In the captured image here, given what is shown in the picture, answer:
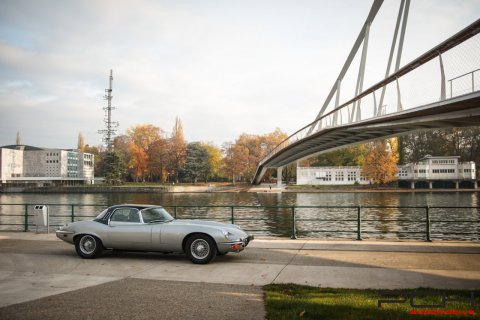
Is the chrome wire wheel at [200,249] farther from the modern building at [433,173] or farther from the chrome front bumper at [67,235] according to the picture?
the modern building at [433,173]

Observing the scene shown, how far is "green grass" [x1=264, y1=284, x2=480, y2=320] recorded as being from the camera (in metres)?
4.84

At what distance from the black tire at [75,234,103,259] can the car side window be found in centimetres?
62

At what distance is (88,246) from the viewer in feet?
30.1

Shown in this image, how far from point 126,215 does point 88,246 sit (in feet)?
3.65

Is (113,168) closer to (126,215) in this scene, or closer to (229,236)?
(126,215)

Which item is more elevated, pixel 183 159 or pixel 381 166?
pixel 183 159

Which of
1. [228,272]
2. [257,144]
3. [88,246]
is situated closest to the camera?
[228,272]

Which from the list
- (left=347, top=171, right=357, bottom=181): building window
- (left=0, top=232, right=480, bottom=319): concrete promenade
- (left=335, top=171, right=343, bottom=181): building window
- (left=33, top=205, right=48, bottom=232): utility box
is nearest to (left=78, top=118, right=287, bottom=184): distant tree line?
(left=335, top=171, right=343, bottom=181): building window

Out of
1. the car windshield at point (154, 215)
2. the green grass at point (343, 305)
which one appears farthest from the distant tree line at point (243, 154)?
the green grass at point (343, 305)

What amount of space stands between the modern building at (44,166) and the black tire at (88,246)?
110981 millimetres

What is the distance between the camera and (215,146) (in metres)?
110

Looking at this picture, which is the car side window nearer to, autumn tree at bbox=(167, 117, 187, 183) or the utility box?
the utility box

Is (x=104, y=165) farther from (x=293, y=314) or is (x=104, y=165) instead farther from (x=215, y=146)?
(x=293, y=314)

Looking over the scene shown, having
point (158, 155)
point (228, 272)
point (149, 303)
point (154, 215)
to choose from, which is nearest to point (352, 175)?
point (158, 155)
